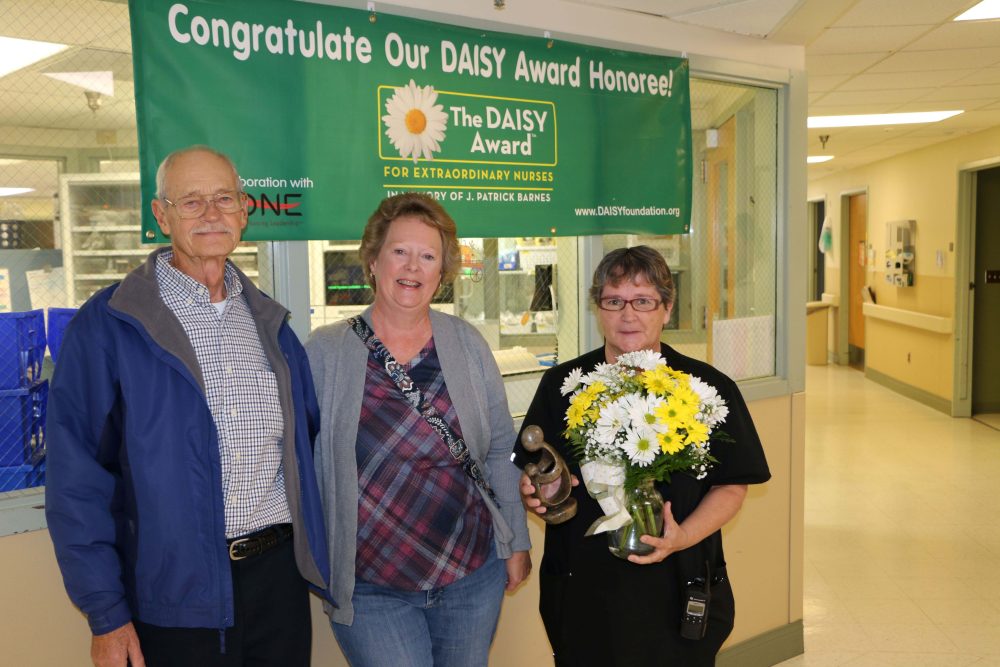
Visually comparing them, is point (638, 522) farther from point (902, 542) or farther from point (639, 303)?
point (902, 542)

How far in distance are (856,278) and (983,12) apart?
31.6 ft

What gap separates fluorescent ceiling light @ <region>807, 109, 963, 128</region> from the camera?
7.38 meters

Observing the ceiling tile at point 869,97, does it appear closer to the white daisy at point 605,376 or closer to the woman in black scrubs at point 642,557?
the woman in black scrubs at point 642,557

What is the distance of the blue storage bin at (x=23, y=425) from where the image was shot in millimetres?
2254

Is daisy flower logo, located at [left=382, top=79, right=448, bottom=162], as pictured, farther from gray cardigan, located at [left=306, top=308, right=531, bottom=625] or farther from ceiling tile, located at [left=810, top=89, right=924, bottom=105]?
ceiling tile, located at [left=810, top=89, right=924, bottom=105]

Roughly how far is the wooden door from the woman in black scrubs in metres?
11.8

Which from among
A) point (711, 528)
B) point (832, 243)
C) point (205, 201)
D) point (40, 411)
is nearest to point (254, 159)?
→ point (205, 201)

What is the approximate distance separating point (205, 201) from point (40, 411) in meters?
0.91

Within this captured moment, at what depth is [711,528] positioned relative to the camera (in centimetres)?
205

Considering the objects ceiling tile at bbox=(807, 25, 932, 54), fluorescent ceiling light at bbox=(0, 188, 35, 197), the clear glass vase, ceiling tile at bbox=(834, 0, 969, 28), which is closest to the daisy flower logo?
fluorescent ceiling light at bbox=(0, 188, 35, 197)

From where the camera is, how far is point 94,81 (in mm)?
2357

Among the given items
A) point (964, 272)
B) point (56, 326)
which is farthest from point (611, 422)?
point (964, 272)

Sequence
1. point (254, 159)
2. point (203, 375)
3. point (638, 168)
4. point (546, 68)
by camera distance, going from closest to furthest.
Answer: point (203, 375)
point (254, 159)
point (546, 68)
point (638, 168)

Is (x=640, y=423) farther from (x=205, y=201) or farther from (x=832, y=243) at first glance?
(x=832, y=243)
